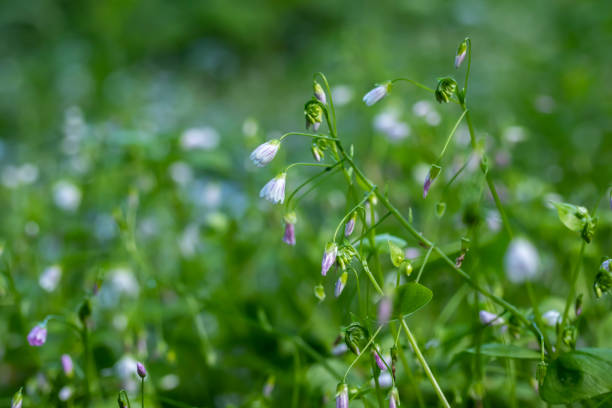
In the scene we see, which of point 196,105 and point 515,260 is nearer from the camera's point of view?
point 515,260

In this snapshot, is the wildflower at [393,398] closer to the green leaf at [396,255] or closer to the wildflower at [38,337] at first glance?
the green leaf at [396,255]

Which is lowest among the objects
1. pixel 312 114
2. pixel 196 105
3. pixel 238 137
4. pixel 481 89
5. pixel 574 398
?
pixel 196 105

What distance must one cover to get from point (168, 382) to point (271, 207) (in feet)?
1.65

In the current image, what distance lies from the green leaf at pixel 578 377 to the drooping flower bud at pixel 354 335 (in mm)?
203

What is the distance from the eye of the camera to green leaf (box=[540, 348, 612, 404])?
0.64 metres

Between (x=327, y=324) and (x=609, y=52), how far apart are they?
1740mm

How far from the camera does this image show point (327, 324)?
1.27m

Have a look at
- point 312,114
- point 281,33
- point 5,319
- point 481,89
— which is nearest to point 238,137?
point 481,89

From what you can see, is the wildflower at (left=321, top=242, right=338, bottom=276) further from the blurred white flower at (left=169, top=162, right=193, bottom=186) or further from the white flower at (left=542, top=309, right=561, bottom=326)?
the blurred white flower at (left=169, top=162, right=193, bottom=186)

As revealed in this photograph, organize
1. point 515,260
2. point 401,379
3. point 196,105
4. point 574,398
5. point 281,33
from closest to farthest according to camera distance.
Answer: point 574,398
point 401,379
point 515,260
point 196,105
point 281,33

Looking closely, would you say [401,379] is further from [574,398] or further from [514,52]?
[514,52]

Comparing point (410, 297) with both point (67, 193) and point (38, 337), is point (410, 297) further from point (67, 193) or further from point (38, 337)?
point (67, 193)

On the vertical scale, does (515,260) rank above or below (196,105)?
above

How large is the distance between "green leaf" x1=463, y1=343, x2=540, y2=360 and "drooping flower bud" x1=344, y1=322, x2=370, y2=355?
5.3 inches
